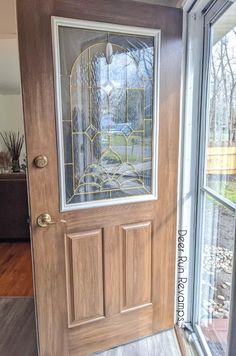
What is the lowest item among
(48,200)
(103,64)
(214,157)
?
(48,200)

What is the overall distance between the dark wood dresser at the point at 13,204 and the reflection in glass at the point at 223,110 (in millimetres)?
2239

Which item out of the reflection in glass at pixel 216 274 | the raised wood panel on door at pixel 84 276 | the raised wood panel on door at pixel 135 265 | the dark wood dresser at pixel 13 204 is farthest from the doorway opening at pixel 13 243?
the reflection in glass at pixel 216 274

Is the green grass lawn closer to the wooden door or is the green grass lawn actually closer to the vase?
the wooden door

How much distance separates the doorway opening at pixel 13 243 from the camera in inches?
77.4

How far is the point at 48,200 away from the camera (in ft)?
5.01

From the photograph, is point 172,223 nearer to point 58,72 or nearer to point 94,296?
point 94,296

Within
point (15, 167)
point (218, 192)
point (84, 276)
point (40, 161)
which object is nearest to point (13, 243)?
point (15, 167)

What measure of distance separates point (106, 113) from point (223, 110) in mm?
623

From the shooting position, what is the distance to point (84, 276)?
1678mm

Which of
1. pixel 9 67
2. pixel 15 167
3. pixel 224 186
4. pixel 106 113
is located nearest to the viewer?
pixel 224 186

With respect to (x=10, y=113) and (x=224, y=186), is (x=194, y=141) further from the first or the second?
(x=10, y=113)

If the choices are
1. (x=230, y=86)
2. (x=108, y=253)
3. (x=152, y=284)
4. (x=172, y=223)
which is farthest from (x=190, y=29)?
(x=152, y=284)

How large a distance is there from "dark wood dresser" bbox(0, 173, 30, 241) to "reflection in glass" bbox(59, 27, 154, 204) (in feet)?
5.99

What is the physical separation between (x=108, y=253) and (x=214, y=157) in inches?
32.7
